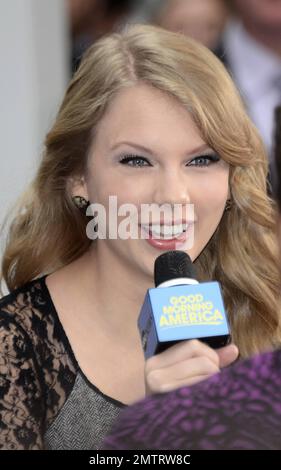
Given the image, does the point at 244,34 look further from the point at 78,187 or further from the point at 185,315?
the point at 185,315

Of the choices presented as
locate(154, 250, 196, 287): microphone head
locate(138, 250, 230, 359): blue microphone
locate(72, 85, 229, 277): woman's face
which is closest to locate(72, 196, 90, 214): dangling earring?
locate(72, 85, 229, 277): woman's face

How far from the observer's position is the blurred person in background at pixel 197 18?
3674mm

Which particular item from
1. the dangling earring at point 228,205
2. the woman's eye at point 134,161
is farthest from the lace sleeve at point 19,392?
the dangling earring at point 228,205

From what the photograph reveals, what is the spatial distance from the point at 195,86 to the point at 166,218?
11.1 inches

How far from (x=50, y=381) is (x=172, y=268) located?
21.3 inches

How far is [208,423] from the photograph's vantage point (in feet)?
3.56

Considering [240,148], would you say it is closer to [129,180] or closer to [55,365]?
[129,180]

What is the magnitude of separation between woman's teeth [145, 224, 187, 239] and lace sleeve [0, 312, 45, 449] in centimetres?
34

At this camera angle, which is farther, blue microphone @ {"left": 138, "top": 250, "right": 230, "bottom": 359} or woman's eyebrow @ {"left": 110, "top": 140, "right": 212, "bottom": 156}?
woman's eyebrow @ {"left": 110, "top": 140, "right": 212, "bottom": 156}

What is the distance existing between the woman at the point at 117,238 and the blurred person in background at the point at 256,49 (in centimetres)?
156

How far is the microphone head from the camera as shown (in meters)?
1.54

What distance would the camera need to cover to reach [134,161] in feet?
6.29

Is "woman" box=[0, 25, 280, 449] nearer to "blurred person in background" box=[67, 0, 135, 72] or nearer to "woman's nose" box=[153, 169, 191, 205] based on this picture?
"woman's nose" box=[153, 169, 191, 205]

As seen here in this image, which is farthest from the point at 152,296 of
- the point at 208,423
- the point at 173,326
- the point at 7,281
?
the point at 7,281
